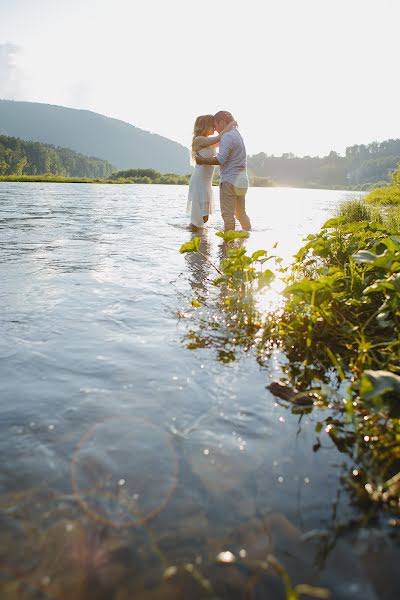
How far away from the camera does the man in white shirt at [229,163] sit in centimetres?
901

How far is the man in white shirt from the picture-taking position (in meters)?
9.01

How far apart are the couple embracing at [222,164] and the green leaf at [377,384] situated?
7561 mm

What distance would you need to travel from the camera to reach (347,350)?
3.43m

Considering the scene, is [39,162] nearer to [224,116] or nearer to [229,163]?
[224,116]

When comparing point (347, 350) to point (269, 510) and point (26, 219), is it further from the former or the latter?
point (26, 219)

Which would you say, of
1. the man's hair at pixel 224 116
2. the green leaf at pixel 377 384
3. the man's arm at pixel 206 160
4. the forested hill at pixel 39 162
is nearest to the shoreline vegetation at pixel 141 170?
the forested hill at pixel 39 162

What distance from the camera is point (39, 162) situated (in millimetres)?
127438

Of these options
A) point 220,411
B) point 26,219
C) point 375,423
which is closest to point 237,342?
point 220,411

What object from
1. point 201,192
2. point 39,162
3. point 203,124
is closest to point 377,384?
point 203,124

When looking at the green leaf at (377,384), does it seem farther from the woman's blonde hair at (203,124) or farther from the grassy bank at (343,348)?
the woman's blonde hair at (203,124)

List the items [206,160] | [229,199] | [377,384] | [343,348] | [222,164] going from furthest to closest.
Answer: [206,160] → [229,199] → [222,164] → [343,348] → [377,384]

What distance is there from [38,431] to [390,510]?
68.0 inches

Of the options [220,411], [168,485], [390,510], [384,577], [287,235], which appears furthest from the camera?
[287,235]

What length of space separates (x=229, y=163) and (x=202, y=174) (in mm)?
1349
